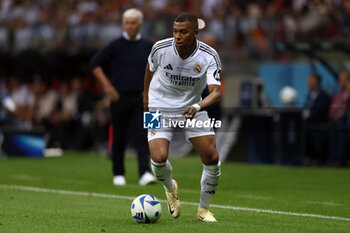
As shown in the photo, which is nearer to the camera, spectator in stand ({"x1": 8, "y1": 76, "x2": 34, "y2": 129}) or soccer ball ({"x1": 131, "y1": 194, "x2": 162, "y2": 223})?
soccer ball ({"x1": 131, "y1": 194, "x2": 162, "y2": 223})

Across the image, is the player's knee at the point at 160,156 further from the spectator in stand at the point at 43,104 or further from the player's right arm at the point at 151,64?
the spectator in stand at the point at 43,104

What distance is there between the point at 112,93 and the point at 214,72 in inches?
183

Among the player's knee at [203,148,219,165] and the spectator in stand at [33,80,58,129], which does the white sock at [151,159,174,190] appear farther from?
the spectator in stand at [33,80,58,129]

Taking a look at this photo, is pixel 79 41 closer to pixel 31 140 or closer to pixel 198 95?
pixel 31 140

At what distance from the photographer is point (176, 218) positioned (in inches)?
315

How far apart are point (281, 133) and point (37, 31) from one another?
12.4 meters

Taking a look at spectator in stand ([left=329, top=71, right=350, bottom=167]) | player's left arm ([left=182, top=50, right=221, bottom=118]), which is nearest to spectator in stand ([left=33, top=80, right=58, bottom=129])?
spectator in stand ([left=329, top=71, right=350, bottom=167])

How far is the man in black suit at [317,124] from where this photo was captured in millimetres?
16875

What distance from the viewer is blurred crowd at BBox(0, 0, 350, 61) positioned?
18688 mm

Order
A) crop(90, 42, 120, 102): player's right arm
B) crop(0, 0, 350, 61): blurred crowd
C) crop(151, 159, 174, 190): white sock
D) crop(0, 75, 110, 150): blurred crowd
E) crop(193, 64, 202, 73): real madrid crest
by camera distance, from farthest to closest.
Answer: crop(0, 75, 110, 150): blurred crowd < crop(0, 0, 350, 61): blurred crowd < crop(90, 42, 120, 102): player's right arm < crop(151, 159, 174, 190): white sock < crop(193, 64, 202, 73): real madrid crest

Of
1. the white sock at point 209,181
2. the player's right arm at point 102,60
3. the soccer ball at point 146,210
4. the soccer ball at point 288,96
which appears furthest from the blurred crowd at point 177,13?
the soccer ball at point 146,210

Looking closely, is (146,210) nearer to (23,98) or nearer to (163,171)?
(163,171)

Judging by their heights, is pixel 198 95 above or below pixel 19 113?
above

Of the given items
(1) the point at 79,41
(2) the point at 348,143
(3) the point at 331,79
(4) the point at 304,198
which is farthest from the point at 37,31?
(4) the point at 304,198
